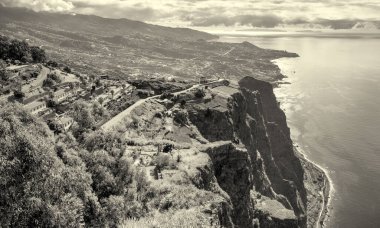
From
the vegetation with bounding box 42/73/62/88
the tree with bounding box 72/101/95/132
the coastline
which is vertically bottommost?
the coastline

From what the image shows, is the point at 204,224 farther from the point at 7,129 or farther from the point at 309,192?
the point at 309,192

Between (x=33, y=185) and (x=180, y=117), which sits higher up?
(x=33, y=185)

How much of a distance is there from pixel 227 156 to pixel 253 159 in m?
34.9

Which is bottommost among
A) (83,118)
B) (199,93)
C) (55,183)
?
(199,93)

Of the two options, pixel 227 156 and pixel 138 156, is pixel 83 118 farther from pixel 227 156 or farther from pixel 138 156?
pixel 227 156

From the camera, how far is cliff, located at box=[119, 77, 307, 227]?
5844 centimetres

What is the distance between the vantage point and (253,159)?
105 m

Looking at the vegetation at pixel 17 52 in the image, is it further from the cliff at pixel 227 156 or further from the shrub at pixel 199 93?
the shrub at pixel 199 93

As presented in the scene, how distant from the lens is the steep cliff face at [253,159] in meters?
71.4

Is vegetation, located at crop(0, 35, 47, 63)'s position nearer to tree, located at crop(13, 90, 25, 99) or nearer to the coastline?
tree, located at crop(13, 90, 25, 99)

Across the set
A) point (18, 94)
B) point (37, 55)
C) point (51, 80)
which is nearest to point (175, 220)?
point (18, 94)

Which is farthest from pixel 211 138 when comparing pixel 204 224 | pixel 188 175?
pixel 204 224

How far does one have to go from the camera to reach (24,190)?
2853cm

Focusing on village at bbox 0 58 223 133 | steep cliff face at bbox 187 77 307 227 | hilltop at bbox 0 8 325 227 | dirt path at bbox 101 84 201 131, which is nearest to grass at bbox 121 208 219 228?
hilltop at bbox 0 8 325 227
